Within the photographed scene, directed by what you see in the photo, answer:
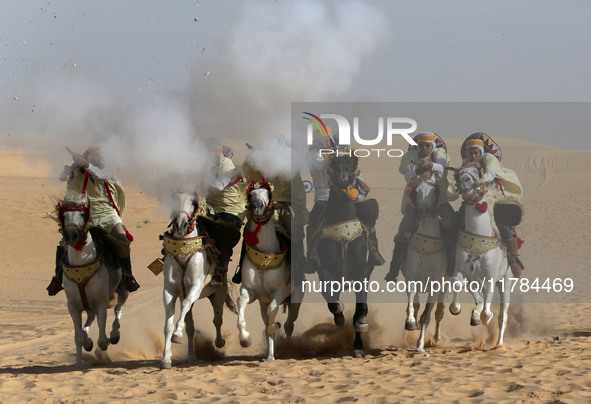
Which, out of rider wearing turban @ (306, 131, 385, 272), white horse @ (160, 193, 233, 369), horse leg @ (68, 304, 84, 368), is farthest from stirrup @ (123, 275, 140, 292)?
rider wearing turban @ (306, 131, 385, 272)

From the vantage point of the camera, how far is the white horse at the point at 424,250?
34.7ft

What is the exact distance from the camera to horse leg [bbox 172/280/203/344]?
32.7ft

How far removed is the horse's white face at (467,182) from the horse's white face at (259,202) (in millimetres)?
2466

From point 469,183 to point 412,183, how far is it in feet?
2.77

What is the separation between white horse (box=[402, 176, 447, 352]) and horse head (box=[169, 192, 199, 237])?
289 centimetres

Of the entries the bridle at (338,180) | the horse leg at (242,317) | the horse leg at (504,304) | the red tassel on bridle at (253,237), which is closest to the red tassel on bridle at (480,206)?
the horse leg at (504,304)

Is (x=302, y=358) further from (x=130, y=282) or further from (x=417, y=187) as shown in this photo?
(x=417, y=187)

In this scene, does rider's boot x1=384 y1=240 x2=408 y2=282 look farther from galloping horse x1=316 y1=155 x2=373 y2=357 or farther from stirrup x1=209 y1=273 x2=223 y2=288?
stirrup x1=209 y1=273 x2=223 y2=288

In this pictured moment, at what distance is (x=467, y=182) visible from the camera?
1033cm

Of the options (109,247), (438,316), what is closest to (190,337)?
(109,247)

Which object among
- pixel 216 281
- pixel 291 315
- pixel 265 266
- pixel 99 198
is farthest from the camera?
pixel 291 315

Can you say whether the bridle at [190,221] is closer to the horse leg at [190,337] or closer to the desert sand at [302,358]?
the desert sand at [302,358]

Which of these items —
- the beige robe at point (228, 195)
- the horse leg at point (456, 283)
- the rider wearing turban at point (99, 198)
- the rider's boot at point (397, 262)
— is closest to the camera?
the horse leg at point (456, 283)

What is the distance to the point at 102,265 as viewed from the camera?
415 inches
